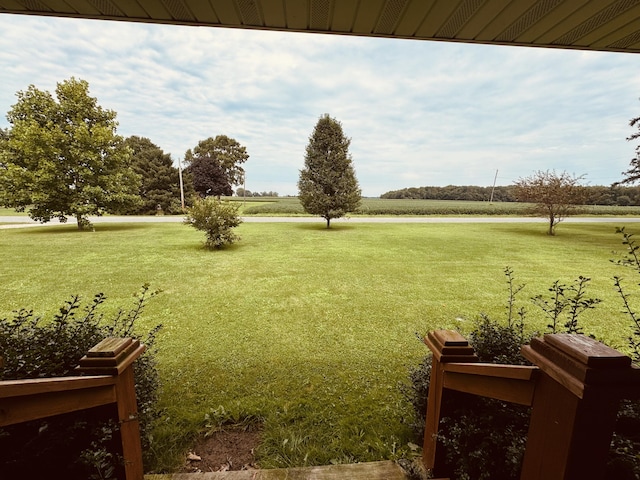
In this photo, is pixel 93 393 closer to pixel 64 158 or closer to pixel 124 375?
pixel 124 375

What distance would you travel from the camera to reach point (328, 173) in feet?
→ 48.6

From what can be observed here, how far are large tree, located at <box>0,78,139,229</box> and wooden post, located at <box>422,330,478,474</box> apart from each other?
56.2ft

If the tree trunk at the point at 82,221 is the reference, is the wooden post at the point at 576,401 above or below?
above

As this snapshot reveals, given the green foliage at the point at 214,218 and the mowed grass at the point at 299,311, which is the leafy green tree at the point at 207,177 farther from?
the green foliage at the point at 214,218

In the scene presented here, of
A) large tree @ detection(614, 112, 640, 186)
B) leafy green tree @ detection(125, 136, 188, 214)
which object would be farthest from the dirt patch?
leafy green tree @ detection(125, 136, 188, 214)

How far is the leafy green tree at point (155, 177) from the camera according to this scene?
2361 cm

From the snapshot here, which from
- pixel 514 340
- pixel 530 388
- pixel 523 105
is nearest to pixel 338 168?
pixel 514 340

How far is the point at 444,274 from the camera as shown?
719 cm

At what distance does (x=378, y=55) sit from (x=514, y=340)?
9.35 meters

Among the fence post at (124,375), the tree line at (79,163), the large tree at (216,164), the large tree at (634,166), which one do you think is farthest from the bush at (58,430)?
the large tree at (216,164)

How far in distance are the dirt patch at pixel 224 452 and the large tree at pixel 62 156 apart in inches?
621

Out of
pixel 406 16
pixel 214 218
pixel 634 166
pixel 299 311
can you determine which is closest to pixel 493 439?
pixel 406 16

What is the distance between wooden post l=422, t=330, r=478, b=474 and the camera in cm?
136

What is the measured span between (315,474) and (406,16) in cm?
307
